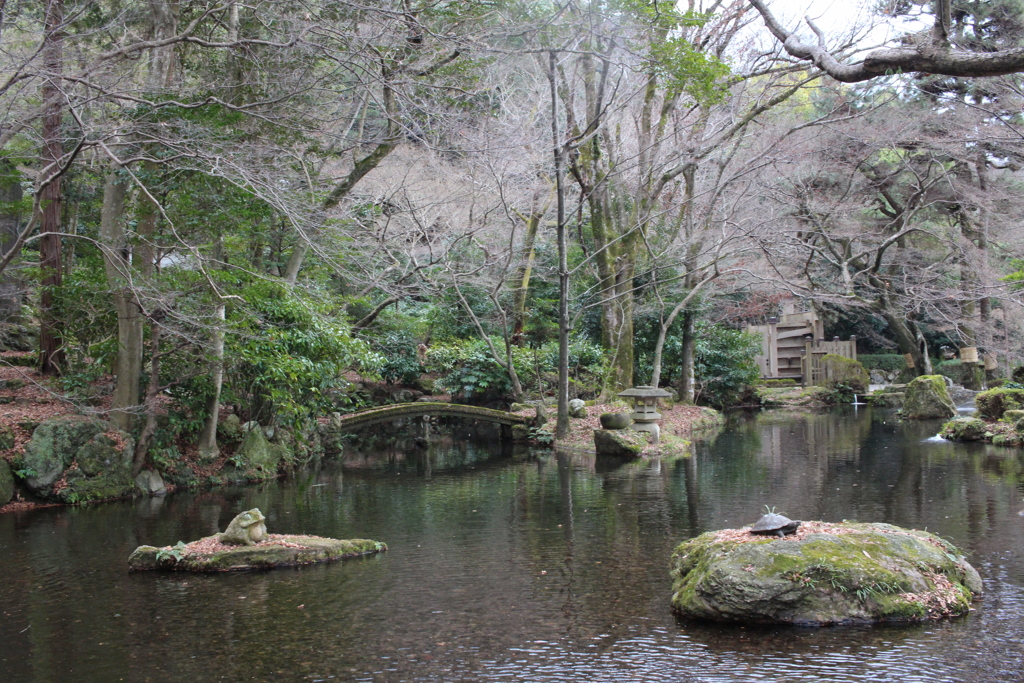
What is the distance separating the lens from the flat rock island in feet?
20.7

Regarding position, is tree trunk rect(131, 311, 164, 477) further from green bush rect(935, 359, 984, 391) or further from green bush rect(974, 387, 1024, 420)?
green bush rect(935, 359, 984, 391)

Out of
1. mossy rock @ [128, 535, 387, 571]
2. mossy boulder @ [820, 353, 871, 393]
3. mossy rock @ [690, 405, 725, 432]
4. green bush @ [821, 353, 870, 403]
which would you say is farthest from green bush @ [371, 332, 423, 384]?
mossy boulder @ [820, 353, 871, 393]

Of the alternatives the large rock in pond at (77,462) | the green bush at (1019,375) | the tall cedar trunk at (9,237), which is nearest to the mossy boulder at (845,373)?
the green bush at (1019,375)

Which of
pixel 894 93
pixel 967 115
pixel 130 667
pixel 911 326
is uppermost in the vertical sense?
pixel 894 93

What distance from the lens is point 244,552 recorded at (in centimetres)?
634

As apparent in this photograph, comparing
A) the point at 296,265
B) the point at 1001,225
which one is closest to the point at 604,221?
the point at 296,265

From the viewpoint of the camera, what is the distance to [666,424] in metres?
15.8

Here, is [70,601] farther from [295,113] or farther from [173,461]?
[295,113]

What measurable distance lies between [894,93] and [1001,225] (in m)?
A: 3.96

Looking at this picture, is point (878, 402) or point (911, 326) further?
point (911, 326)

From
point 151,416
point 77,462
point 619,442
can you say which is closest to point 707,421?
point 619,442

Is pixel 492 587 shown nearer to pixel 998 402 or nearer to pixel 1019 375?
pixel 998 402

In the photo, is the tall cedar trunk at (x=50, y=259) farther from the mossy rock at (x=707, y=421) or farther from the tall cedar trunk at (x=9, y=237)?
the mossy rock at (x=707, y=421)

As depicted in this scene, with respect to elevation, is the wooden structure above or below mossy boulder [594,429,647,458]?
above
